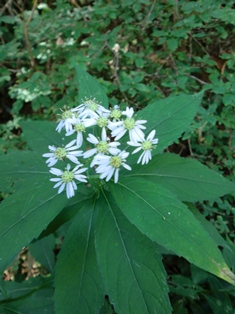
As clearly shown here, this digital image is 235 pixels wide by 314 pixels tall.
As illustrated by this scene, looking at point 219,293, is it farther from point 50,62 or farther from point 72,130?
point 50,62

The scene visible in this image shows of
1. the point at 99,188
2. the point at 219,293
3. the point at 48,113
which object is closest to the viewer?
the point at 99,188

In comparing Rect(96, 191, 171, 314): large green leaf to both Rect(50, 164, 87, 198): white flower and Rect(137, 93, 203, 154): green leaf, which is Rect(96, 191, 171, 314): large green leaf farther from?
Rect(137, 93, 203, 154): green leaf

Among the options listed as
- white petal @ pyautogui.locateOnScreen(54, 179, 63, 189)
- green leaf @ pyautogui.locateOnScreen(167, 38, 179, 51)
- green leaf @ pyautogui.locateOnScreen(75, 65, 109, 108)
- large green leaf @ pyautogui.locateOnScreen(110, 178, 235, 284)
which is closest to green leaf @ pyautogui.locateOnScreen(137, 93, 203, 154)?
green leaf @ pyautogui.locateOnScreen(75, 65, 109, 108)

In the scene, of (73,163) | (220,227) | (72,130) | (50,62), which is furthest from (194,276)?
(50,62)

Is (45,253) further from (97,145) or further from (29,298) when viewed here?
(97,145)

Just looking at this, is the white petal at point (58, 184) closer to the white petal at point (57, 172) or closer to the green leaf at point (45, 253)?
the white petal at point (57, 172)

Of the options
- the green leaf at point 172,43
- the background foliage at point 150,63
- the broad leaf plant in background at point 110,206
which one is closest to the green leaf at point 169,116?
the broad leaf plant in background at point 110,206
